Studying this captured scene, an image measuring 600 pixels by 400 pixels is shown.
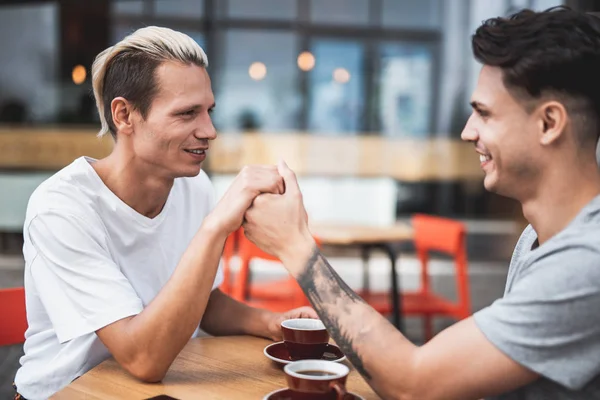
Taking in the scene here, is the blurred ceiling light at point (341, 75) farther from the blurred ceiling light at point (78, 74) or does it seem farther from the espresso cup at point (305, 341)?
the espresso cup at point (305, 341)

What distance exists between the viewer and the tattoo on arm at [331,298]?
3.84 feet

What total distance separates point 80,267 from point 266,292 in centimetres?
209

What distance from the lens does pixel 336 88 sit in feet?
21.9

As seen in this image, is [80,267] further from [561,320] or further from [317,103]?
[317,103]

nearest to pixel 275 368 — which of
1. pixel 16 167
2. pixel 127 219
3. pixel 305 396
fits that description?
pixel 305 396

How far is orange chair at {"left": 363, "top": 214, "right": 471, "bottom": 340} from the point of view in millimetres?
3264

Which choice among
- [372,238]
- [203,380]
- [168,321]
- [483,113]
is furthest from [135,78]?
[372,238]

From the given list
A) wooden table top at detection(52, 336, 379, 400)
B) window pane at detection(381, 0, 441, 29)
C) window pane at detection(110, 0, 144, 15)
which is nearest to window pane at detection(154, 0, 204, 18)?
window pane at detection(110, 0, 144, 15)

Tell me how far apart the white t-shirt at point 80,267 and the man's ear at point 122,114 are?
13 cm

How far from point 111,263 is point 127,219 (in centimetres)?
19

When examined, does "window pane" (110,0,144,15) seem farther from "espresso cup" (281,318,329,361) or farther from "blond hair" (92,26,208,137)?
"espresso cup" (281,318,329,361)

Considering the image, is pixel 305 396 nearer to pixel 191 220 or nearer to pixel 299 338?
pixel 299 338

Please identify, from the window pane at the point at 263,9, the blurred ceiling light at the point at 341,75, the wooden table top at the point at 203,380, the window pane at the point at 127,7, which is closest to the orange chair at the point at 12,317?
the wooden table top at the point at 203,380

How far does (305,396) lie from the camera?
109 centimetres
